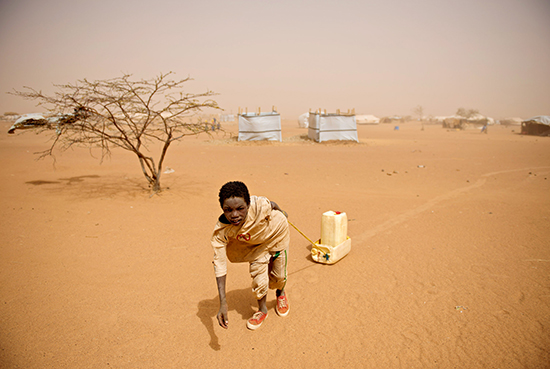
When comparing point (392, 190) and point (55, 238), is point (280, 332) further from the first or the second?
point (392, 190)

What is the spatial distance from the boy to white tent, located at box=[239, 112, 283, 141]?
1820 cm

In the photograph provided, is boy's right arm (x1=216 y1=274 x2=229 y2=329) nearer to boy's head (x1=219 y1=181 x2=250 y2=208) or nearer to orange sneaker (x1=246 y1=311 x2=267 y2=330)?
orange sneaker (x1=246 y1=311 x2=267 y2=330)

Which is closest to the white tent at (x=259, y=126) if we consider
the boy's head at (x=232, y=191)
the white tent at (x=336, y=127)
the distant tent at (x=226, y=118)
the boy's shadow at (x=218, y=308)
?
the white tent at (x=336, y=127)

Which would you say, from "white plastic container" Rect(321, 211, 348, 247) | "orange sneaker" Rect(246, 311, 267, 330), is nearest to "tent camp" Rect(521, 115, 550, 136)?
"white plastic container" Rect(321, 211, 348, 247)

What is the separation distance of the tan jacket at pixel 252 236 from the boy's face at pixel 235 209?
4.5 inches

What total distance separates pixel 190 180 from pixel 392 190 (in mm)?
5441

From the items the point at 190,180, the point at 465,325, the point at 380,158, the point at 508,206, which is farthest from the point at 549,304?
the point at 380,158

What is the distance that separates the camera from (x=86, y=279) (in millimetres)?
3395

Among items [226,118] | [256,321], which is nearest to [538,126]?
[256,321]

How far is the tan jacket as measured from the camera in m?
2.30

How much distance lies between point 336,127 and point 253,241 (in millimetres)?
18205

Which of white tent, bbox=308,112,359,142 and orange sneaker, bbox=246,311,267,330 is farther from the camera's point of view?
white tent, bbox=308,112,359,142

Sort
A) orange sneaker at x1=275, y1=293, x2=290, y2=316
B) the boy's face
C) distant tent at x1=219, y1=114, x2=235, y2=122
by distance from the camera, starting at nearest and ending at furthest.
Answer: the boy's face → orange sneaker at x1=275, y1=293, x2=290, y2=316 → distant tent at x1=219, y1=114, x2=235, y2=122

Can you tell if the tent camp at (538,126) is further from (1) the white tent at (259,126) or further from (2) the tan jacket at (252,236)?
(2) the tan jacket at (252,236)
